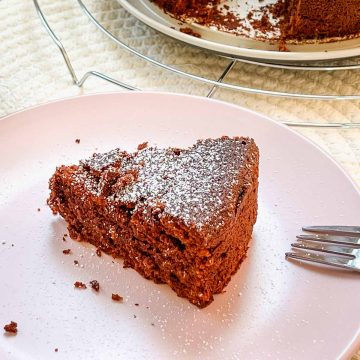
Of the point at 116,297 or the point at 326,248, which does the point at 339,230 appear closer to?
the point at 326,248

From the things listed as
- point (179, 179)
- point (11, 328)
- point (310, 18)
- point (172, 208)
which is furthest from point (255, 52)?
point (11, 328)

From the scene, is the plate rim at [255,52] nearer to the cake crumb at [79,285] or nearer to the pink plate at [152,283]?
→ the pink plate at [152,283]

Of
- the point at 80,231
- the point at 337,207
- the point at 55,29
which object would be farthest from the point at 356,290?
the point at 55,29

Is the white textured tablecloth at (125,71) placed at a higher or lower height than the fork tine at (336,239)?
higher

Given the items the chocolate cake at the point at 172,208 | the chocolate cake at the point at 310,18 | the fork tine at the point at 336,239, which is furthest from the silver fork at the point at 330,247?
the chocolate cake at the point at 310,18

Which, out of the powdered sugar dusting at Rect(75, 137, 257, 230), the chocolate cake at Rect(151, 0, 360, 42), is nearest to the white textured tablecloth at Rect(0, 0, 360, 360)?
the chocolate cake at Rect(151, 0, 360, 42)

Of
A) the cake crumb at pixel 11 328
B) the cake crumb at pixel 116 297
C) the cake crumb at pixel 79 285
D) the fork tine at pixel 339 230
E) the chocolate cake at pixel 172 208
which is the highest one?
the fork tine at pixel 339 230

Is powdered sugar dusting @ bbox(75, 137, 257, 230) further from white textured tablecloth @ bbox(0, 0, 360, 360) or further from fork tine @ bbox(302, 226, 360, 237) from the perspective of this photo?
white textured tablecloth @ bbox(0, 0, 360, 360)
